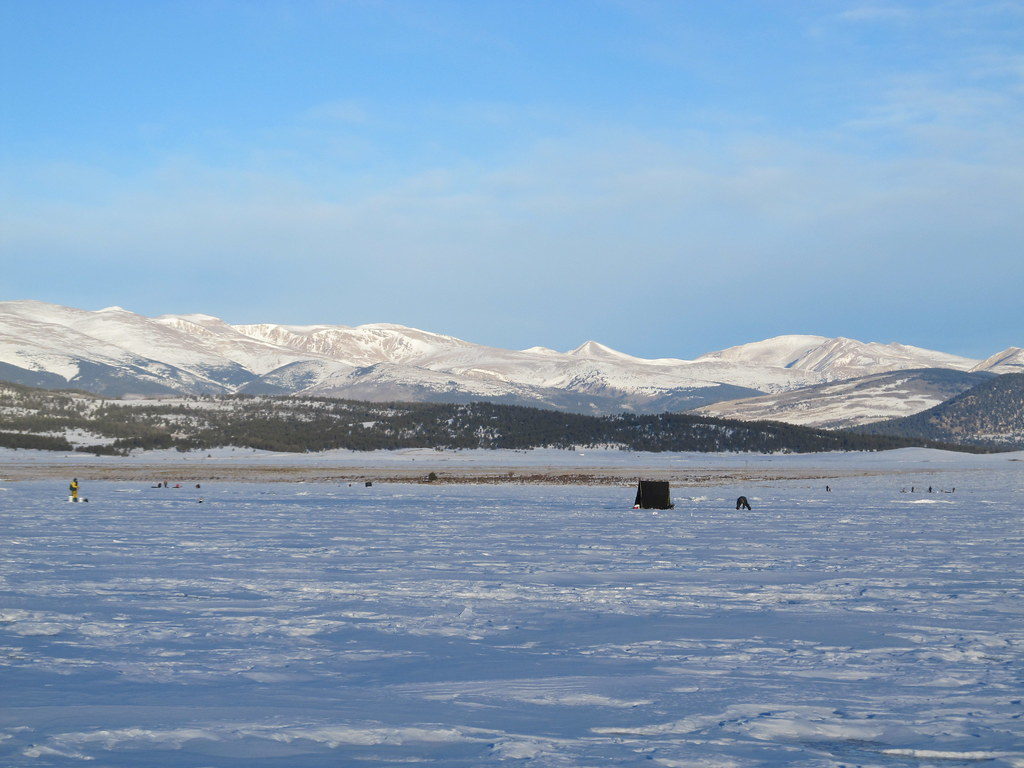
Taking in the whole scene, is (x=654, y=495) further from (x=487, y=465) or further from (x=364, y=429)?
(x=364, y=429)

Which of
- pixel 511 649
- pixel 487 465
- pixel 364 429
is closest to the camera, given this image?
pixel 511 649

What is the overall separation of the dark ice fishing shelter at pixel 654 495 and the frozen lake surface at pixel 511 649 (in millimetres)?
11755

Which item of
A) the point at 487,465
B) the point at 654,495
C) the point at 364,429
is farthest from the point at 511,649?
the point at 364,429

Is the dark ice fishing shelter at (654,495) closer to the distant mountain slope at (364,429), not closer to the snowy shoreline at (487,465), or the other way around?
the snowy shoreline at (487,465)

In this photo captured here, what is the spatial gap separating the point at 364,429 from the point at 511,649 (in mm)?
143401

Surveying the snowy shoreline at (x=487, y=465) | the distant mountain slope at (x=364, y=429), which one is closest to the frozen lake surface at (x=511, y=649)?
the snowy shoreline at (x=487, y=465)

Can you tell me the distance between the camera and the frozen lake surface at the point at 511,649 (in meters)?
8.95

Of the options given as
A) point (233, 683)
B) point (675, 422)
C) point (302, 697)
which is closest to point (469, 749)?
point (302, 697)

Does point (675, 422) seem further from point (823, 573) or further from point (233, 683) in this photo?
point (233, 683)

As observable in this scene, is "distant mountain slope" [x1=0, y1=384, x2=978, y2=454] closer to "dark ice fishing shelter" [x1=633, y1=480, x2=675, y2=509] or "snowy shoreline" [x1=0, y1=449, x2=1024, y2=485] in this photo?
"snowy shoreline" [x1=0, y1=449, x2=1024, y2=485]

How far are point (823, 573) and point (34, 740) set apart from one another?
14.9 meters

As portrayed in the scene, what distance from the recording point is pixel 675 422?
152m

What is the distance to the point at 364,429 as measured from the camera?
154375 mm

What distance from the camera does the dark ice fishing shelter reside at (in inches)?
1550
